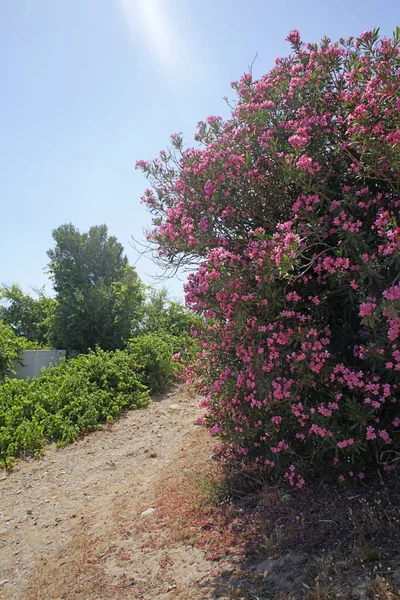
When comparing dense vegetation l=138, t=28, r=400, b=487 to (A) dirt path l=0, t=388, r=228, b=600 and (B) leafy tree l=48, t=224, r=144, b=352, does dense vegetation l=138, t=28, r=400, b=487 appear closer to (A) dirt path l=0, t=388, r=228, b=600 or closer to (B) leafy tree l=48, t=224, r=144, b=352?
(A) dirt path l=0, t=388, r=228, b=600

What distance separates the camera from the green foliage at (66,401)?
25.3 feet

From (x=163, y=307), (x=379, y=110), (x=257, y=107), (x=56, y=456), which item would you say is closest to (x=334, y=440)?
(x=379, y=110)

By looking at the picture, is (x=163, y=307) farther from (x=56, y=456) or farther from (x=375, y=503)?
(x=375, y=503)

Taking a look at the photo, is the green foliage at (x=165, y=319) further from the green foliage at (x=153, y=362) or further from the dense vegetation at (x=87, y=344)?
the green foliage at (x=153, y=362)

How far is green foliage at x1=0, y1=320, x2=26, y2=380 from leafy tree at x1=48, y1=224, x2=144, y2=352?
6.17ft

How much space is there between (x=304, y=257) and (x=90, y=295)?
38.6ft

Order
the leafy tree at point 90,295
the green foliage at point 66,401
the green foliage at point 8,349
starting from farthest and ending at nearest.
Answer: the leafy tree at point 90,295
the green foliage at point 8,349
the green foliage at point 66,401

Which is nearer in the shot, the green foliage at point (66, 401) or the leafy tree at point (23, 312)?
the green foliage at point (66, 401)

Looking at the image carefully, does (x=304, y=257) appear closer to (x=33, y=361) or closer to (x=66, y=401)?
(x=66, y=401)

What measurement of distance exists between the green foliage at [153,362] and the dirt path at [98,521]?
4.15 ft

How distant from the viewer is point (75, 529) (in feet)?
16.5

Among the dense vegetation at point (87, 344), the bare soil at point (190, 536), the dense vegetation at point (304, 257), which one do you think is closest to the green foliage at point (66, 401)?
the dense vegetation at point (87, 344)

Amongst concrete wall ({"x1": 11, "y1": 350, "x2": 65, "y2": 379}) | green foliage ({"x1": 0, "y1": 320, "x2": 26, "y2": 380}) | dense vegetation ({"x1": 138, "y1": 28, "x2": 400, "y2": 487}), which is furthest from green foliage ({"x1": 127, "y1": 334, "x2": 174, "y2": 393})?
dense vegetation ({"x1": 138, "y1": 28, "x2": 400, "y2": 487})

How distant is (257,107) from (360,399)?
243 centimetres
